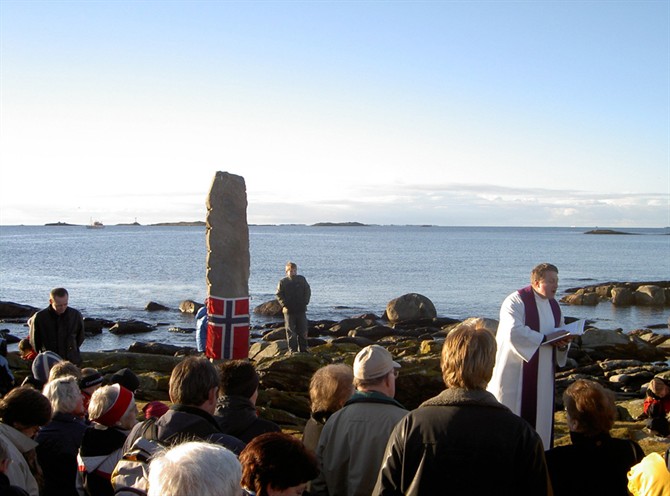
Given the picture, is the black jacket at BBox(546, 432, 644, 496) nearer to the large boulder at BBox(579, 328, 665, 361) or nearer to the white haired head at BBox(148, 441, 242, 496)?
the white haired head at BBox(148, 441, 242, 496)

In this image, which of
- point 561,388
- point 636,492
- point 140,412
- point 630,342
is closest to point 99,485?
point 636,492

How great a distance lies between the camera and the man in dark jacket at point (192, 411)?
406cm

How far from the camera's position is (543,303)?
24.2ft

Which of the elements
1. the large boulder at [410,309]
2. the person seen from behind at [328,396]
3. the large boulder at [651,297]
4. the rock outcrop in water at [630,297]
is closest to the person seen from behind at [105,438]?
the person seen from behind at [328,396]

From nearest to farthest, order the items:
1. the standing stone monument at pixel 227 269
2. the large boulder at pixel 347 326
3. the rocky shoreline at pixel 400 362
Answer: the rocky shoreline at pixel 400 362
the standing stone monument at pixel 227 269
the large boulder at pixel 347 326

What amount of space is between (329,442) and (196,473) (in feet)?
5.94

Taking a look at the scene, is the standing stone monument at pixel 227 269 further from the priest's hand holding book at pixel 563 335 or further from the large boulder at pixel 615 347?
the large boulder at pixel 615 347

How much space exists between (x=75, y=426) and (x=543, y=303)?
14.5 feet

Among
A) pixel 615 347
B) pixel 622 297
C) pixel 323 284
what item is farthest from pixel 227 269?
pixel 323 284

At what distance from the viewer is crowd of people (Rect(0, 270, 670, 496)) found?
333 centimetres

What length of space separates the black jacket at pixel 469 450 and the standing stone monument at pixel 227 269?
758cm

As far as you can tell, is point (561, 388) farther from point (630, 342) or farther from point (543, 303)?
point (543, 303)

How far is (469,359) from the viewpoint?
378 centimetres

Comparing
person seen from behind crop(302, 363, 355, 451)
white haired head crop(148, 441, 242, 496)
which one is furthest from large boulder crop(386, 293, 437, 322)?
white haired head crop(148, 441, 242, 496)
